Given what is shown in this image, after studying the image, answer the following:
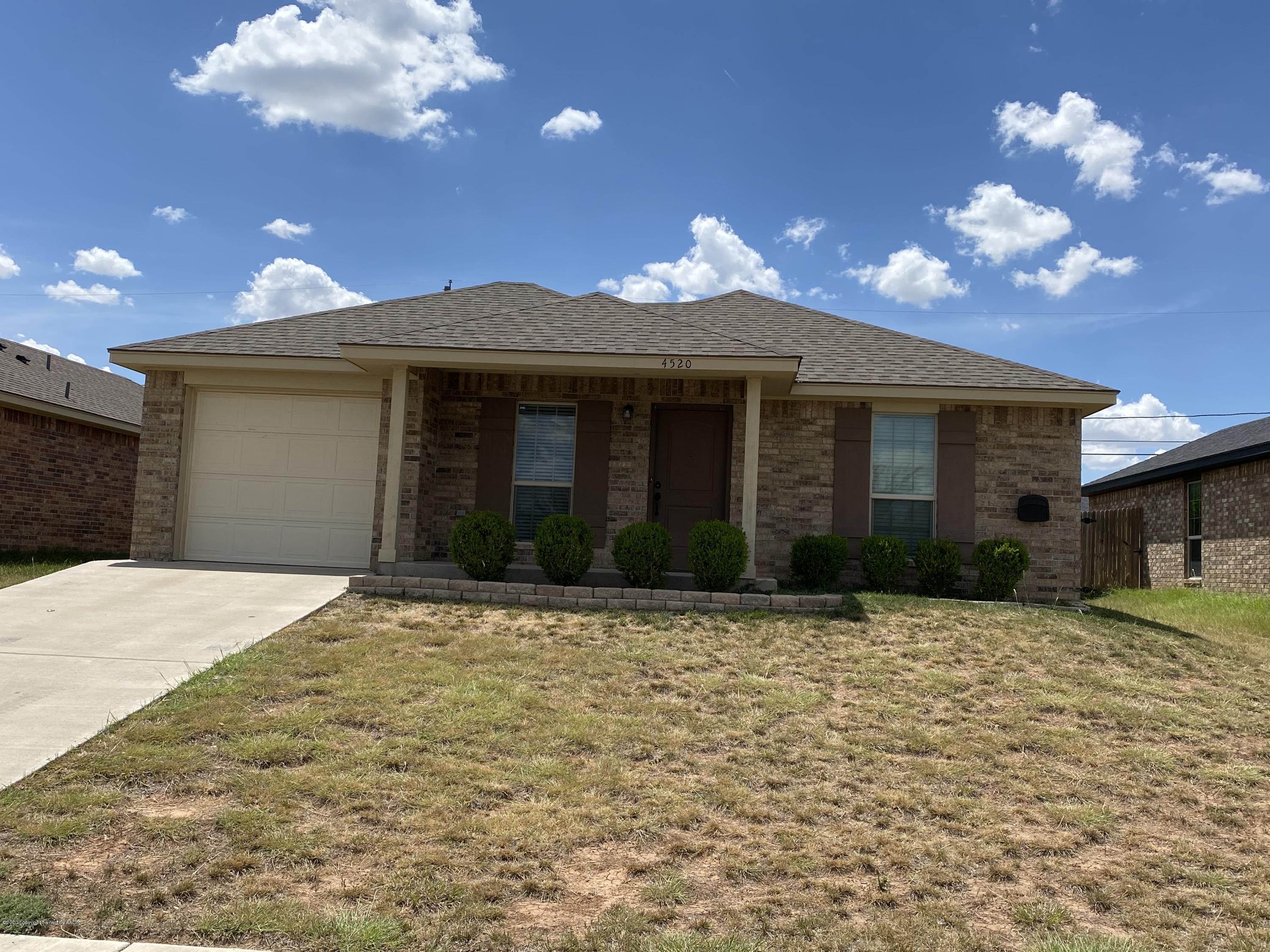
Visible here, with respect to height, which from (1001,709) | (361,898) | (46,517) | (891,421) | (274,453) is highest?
(891,421)

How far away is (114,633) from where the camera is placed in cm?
773


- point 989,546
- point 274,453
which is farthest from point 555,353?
point 989,546

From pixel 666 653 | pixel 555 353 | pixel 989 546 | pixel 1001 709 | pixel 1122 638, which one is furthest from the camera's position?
pixel 989 546

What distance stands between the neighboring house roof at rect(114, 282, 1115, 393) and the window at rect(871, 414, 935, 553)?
2.17 ft

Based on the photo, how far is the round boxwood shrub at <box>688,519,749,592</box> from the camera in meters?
9.77

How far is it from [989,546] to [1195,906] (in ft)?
24.3

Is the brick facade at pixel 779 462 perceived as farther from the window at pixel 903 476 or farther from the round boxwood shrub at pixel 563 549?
the round boxwood shrub at pixel 563 549

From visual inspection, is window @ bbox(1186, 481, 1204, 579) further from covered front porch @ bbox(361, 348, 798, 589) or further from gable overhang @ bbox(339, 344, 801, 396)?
gable overhang @ bbox(339, 344, 801, 396)

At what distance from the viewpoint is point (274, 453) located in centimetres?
1196

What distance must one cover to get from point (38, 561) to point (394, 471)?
571 cm

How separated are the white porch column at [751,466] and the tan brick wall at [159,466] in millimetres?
7202

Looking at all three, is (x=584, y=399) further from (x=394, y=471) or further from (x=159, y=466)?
(x=159, y=466)

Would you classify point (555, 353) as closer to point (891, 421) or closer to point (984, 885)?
point (891, 421)

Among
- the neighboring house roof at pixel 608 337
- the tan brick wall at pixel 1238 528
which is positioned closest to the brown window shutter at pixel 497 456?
the neighboring house roof at pixel 608 337
